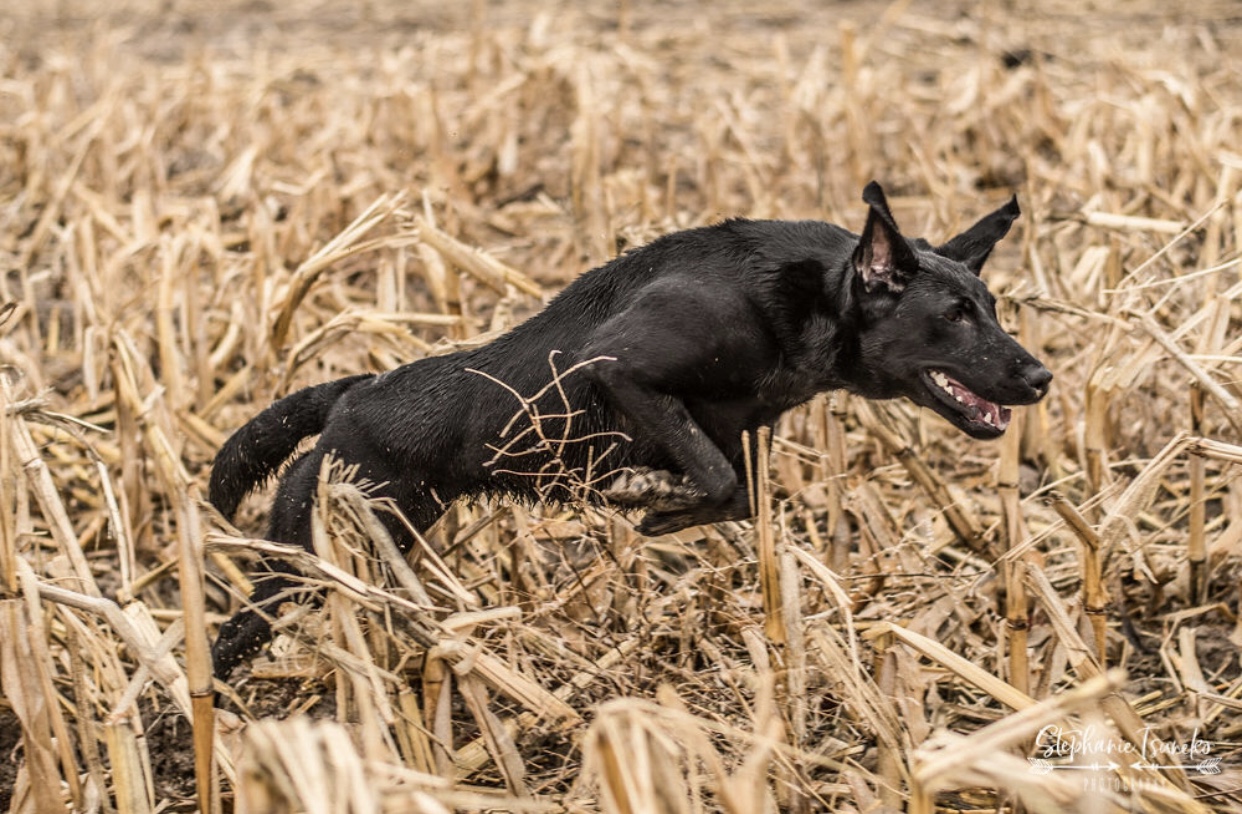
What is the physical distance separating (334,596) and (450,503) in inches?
25.1

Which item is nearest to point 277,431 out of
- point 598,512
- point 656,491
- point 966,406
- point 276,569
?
point 276,569

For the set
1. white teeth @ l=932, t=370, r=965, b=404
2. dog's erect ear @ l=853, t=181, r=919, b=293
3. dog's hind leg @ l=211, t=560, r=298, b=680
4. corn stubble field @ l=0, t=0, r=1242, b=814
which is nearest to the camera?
corn stubble field @ l=0, t=0, r=1242, b=814

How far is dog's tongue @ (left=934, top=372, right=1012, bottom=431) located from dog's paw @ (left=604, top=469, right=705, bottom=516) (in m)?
0.76

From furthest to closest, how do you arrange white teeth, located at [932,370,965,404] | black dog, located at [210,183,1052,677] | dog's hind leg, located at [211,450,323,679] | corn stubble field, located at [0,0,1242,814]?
dog's hind leg, located at [211,450,323,679] → white teeth, located at [932,370,965,404] → black dog, located at [210,183,1052,677] → corn stubble field, located at [0,0,1242,814]

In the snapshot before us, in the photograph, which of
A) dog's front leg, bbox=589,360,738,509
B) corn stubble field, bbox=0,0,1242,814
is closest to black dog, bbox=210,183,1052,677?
dog's front leg, bbox=589,360,738,509

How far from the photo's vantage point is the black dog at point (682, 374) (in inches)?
156

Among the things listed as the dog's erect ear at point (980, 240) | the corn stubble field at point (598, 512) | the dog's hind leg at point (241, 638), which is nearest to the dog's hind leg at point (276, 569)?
the dog's hind leg at point (241, 638)

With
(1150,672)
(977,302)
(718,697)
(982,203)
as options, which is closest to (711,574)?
(718,697)

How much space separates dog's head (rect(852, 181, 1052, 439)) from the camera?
3.94m

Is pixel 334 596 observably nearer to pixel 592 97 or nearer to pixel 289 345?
pixel 289 345

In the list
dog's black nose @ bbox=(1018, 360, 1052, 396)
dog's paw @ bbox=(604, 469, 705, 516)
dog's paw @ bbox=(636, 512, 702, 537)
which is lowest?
dog's paw @ bbox=(636, 512, 702, 537)

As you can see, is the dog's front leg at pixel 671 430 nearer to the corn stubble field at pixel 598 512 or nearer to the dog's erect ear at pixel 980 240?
the corn stubble field at pixel 598 512

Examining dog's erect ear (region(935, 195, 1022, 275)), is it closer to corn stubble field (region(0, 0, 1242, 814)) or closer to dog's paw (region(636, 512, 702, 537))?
corn stubble field (region(0, 0, 1242, 814))

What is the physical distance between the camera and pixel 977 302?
159 inches
